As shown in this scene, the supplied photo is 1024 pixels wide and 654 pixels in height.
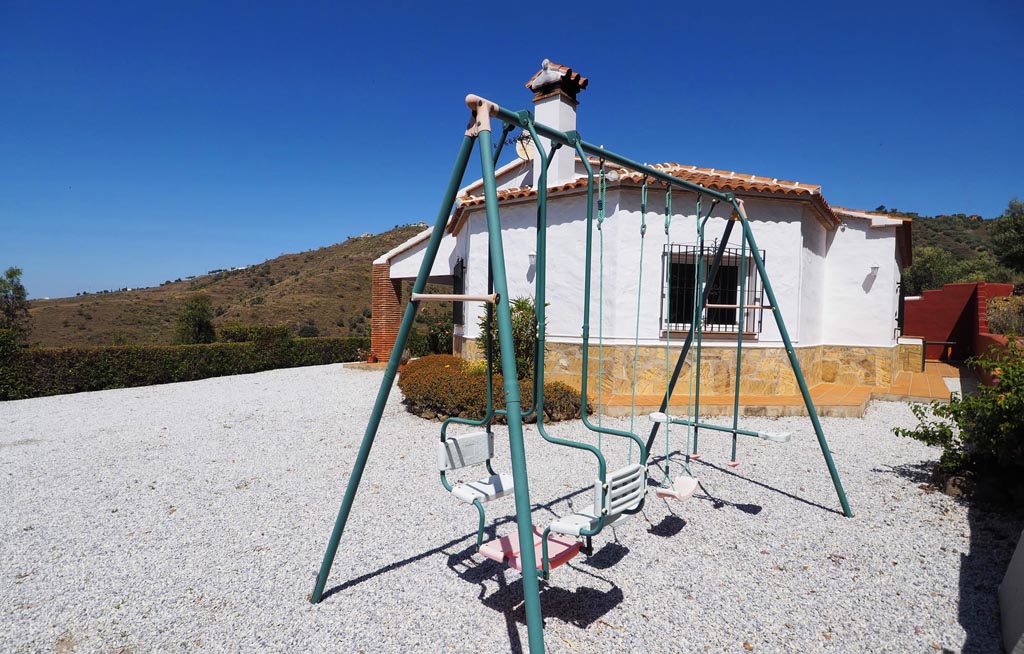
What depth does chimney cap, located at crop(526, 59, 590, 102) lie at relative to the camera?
880 cm

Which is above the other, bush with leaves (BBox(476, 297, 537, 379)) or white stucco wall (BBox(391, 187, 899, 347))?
white stucco wall (BBox(391, 187, 899, 347))

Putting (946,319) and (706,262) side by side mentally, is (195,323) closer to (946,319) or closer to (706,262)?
(706,262)

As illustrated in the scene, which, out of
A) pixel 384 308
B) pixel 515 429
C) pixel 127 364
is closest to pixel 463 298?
pixel 515 429

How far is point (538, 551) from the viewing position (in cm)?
270

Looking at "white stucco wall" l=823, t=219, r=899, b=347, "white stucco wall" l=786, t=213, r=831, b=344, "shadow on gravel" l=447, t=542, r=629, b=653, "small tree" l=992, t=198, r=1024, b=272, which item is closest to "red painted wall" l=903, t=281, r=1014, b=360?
"small tree" l=992, t=198, r=1024, b=272

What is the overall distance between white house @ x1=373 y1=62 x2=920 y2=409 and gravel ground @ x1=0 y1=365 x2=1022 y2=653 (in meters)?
2.31

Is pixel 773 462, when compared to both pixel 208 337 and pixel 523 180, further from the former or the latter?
pixel 208 337

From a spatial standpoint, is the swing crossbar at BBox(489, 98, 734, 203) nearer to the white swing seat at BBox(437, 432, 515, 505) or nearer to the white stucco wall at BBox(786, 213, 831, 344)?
the white swing seat at BBox(437, 432, 515, 505)

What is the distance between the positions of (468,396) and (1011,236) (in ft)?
73.4

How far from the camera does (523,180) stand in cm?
1141

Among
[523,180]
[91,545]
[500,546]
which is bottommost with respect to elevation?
[91,545]

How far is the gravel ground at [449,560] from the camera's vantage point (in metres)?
2.61

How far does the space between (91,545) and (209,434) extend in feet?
11.8

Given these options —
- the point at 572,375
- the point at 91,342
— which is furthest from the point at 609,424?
the point at 91,342
